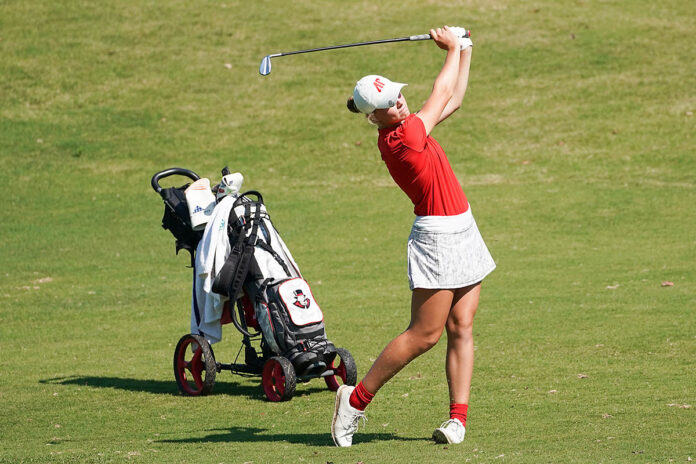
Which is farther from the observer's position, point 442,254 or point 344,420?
point 344,420

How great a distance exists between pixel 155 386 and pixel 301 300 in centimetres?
161

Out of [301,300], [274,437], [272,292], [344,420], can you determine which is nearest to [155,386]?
[272,292]

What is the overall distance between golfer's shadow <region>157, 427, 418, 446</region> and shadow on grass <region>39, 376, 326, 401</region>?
1386mm

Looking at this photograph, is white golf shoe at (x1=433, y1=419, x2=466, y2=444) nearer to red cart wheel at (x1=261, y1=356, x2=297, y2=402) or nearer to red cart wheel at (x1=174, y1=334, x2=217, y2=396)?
red cart wheel at (x1=261, y1=356, x2=297, y2=402)

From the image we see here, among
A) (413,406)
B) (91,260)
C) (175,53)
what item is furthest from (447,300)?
(175,53)

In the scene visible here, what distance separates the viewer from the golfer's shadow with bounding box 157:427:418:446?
20.1 feet

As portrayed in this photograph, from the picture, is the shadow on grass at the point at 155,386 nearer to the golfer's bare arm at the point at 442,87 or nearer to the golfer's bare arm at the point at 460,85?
the golfer's bare arm at the point at 460,85

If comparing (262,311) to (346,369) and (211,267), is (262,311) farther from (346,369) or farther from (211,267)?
(346,369)

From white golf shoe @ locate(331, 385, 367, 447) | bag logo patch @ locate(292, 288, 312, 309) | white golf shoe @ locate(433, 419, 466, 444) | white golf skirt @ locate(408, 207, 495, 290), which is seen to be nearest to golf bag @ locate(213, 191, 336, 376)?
bag logo patch @ locate(292, 288, 312, 309)

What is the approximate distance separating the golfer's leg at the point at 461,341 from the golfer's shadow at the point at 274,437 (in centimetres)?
41

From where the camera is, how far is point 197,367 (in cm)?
827

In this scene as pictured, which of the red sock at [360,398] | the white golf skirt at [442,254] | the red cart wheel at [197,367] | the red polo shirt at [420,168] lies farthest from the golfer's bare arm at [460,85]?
the red cart wheel at [197,367]

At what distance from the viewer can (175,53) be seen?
82.2ft

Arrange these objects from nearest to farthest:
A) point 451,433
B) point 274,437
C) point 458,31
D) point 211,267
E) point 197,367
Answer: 1. point 451,433
2. point 458,31
3. point 274,437
4. point 211,267
5. point 197,367
